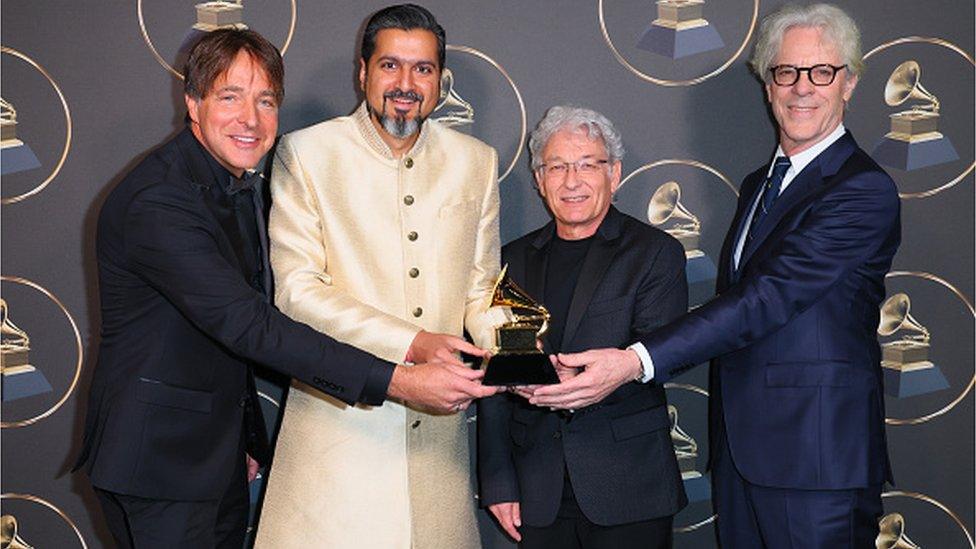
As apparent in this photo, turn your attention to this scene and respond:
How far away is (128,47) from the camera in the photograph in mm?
3080

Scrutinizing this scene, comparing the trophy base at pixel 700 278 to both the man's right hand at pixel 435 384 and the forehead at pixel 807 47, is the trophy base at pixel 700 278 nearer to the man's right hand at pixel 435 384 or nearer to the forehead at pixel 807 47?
the forehead at pixel 807 47

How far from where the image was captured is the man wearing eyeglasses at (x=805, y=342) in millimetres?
2574

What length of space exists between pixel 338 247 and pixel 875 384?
1.31 metres

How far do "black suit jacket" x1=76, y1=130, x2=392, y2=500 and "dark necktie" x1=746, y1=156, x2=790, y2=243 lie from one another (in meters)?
0.98

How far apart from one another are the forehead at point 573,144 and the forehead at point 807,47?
504 millimetres

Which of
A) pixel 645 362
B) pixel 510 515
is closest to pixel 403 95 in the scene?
pixel 645 362

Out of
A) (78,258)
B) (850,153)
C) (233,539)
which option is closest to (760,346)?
(850,153)

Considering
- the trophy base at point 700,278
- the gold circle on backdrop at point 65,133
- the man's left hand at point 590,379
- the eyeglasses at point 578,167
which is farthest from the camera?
the trophy base at point 700,278

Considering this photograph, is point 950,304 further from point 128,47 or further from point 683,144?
point 128,47

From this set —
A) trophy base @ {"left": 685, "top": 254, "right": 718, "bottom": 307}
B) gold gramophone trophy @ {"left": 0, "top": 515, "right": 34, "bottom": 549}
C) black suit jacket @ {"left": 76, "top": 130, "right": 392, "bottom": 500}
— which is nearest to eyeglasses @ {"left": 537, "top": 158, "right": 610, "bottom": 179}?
trophy base @ {"left": 685, "top": 254, "right": 718, "bottom": 307}

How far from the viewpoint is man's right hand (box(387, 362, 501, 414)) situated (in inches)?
95.0

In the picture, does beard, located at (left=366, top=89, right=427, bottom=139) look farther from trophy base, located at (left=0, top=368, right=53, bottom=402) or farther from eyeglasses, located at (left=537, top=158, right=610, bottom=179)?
trophy base, located at (left=0, top=368, right=53, bottom=402)

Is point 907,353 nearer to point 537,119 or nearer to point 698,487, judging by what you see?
point 698,487

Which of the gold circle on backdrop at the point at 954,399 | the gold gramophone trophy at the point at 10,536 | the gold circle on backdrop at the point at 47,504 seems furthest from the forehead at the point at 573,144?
the gold gramophone trophy at the point at 10,536
